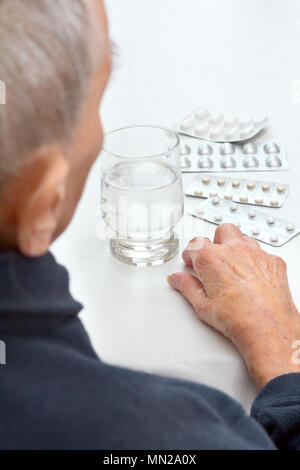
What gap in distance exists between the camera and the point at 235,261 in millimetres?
813

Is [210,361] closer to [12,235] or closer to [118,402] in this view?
[118,402]

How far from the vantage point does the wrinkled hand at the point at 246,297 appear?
2.37 feet

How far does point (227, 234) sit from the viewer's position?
86cm

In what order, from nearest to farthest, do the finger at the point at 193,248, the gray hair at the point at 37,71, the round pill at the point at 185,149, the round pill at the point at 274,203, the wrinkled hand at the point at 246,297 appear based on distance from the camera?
the gray hair at the point at 37,71
the wrinkled hand at the point at 246,297
the finger at the point at 193,248
the round pill at the point at 274,203
the round pill at the point at 185,149

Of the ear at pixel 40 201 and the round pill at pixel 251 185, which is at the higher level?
the ear at pixel 40 201

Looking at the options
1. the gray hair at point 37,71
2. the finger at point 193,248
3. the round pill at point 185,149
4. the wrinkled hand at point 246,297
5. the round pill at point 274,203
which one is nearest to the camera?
the gray hair at point 37,71

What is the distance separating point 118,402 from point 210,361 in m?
0.19

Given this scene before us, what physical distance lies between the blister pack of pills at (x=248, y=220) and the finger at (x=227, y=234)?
0.12 feet

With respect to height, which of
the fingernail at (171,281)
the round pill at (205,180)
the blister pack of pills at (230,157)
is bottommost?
the fingernail at (171,281)

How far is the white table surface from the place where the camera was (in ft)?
2.41

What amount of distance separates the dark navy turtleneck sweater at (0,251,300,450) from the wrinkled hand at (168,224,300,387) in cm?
14

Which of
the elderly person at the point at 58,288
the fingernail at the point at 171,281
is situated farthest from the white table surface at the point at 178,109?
the elderly person at the point at 58,288

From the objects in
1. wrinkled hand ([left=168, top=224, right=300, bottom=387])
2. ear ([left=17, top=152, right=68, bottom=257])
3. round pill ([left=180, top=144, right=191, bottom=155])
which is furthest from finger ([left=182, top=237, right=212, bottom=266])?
ear ([left=17, top=152, right=68, bottom=257])

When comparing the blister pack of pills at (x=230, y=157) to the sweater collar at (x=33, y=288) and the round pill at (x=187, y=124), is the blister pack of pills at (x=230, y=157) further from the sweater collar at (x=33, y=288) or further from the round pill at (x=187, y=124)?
the sweater collar at (x=33, y=288)
